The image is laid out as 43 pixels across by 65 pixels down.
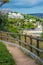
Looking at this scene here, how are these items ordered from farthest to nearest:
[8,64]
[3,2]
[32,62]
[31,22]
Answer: [31,22] < [3,2] < [32,62] < [8,64]

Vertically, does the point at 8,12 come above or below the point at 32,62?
above

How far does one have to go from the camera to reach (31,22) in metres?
25.0

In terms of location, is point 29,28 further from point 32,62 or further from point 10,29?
point 32,62

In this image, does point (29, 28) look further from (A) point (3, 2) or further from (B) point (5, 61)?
(B) point (5, 61)

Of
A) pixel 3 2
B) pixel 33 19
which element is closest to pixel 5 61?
pixel 3 2

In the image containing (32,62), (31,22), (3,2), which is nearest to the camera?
(32,62)

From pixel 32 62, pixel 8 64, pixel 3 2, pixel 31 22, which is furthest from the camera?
pixel 31 22

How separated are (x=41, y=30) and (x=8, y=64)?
16573mm

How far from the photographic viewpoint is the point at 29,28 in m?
24.1

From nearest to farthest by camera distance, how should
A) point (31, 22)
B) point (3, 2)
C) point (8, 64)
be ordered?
point (8, 64) < point (3, 2) < point (31, 22)

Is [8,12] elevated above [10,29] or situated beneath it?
elevated above

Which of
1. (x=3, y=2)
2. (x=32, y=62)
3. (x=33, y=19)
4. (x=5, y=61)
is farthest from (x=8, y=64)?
(x=33, y=19)

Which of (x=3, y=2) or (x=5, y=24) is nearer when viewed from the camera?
(x=3, y=2)

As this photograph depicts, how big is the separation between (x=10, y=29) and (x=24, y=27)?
1.30 meters
